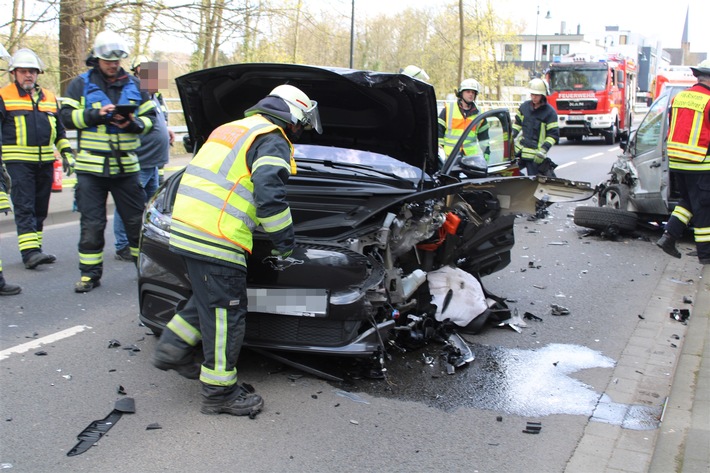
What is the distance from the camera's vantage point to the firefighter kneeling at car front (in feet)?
11.7

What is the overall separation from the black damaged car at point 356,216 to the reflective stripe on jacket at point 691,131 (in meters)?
1.76

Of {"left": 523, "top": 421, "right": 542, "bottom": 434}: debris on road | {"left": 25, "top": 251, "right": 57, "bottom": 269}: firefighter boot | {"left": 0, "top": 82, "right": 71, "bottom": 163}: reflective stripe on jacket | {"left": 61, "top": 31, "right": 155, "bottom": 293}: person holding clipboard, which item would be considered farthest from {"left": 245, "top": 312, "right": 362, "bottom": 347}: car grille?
{"left": 0, "top": 82, "right": 71, "bottom": 163}: reflective stripe on jacket

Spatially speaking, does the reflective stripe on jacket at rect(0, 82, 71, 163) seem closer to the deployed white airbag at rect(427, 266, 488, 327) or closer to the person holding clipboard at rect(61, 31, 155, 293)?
the person holding clipboard at rect(61, 31, 155, 293)

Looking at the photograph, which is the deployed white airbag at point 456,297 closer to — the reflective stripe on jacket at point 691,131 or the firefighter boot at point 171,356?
the firefighter boot at point 171,356

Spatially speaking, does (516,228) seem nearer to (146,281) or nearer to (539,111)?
(539,111)

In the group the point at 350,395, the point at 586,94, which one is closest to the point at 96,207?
the point at 350,395

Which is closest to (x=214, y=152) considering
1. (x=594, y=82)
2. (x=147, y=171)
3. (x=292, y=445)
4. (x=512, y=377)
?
(x=292, y=445)

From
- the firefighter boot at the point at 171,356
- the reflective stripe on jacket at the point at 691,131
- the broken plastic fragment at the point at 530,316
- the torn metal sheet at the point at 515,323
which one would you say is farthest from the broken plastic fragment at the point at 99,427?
the reflective stripe on jacket at the point at 691,131

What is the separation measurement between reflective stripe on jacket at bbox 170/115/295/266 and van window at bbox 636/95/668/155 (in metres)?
6.32

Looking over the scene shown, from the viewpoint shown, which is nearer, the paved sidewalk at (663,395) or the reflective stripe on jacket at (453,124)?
the paved sidewalk at (663,395)

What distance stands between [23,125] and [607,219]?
6.71 meters

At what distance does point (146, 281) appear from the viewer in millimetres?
4246

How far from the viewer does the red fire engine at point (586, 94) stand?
24.3 meters

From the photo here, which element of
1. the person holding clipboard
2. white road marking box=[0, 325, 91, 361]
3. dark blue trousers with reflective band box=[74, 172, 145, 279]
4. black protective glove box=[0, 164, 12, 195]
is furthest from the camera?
black protective glove box=[0, 164, 12, 195]
